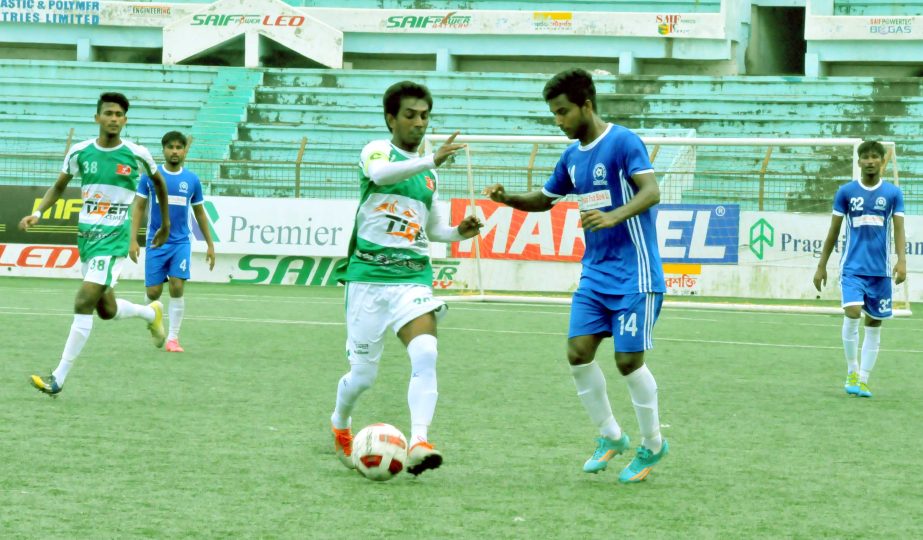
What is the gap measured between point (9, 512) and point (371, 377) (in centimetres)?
181

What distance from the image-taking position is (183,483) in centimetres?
570

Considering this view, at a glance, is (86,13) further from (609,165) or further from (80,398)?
(609,165)

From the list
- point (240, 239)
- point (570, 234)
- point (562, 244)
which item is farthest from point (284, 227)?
point (570, 234)

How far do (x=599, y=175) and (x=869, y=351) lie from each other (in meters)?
4.81

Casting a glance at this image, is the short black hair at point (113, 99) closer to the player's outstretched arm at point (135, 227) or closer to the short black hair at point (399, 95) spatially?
the player's outstretched arm at point (135, 227)

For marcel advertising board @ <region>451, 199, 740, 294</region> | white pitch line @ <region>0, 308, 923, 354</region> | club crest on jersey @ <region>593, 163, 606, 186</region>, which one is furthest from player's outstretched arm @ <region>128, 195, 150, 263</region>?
marcel advertising board @ <region>451, 199, 740, 294</region>

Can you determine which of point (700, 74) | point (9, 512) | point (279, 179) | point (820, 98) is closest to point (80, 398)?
point (9, 512)

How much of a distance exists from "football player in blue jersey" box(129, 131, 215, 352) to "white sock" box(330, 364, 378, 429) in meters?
5.57

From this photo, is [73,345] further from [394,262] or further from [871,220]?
[871,220]

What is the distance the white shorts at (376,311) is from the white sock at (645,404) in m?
0.97

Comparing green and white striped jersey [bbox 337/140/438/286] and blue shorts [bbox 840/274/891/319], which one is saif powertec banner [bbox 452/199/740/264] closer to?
blue shorts [bbox 840/274/891/319]

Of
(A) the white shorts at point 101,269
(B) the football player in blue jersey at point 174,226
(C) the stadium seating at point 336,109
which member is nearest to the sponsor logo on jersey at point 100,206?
(A) the white shorts at point 101,269

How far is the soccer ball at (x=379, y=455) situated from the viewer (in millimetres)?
5812

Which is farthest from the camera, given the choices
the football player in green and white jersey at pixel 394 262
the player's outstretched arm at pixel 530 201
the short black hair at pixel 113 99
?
the short black hair at pixel 113 99
